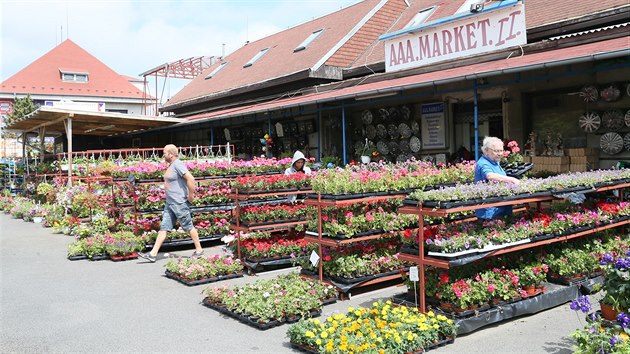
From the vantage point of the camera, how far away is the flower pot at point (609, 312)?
4957 mm

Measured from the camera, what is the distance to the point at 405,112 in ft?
55.4

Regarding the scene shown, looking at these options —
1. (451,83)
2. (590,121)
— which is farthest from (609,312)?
(451,83)

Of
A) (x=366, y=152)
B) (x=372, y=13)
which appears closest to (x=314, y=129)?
(x=366, y=152)

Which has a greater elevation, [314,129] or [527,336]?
[314,129]

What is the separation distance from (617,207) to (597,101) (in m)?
5.40

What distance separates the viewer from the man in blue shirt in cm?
655

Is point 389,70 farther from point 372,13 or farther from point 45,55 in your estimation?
point 45,55

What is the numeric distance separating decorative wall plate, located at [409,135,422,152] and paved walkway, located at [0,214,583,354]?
8.90 meters

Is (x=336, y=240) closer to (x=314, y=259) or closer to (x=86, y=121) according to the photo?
(x=314, y=259)

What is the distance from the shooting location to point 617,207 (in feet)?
25.2

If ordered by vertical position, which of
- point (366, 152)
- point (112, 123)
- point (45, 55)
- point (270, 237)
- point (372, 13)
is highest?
point (45, 55)

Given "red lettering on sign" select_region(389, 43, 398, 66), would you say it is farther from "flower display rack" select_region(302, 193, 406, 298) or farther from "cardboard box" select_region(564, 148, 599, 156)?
"flower display rack" select_region(302, 193, 406, 298)

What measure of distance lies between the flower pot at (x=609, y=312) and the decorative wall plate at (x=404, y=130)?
11977 mm

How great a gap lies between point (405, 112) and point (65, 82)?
3783 cm
